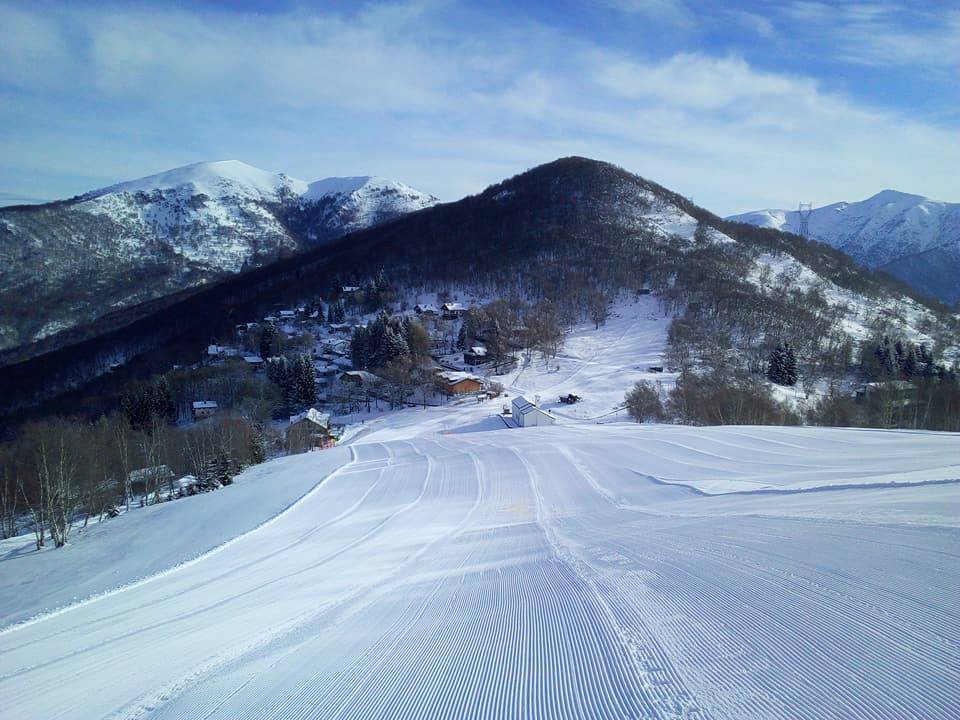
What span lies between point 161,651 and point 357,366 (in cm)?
5749

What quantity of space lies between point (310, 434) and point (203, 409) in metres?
19.0

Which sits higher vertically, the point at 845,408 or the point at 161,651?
the point at 161,651

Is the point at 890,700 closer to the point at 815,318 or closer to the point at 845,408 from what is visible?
the point at 845,408

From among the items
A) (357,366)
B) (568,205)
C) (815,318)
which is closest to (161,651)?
(357,366)

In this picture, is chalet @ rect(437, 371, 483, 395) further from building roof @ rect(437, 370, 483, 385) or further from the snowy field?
the snowy field

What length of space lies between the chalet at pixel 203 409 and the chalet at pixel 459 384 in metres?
22.4

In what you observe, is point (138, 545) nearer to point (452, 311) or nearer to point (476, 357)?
point (476, 357)

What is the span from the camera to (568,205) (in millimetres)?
118312

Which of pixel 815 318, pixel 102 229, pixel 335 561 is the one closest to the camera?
pixel 335 561

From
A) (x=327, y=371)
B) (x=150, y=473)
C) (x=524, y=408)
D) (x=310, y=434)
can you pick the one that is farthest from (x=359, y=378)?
(x=150, y=473)

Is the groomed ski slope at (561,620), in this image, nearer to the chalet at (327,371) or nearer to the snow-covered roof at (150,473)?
the snow-covered roof at (150,473)

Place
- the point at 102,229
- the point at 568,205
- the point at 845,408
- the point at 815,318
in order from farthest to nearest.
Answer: the point at 102,229 < the point at 568,205 < the point at 815,318 < the point at 845,408

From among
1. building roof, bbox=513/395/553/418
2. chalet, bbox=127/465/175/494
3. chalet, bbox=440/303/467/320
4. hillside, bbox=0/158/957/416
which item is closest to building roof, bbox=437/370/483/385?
building roof, bbox=513/395/553/418

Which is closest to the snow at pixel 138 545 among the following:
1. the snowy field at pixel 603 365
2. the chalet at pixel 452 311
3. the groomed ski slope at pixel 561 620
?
the groomed ski slope at pixel 561 620
